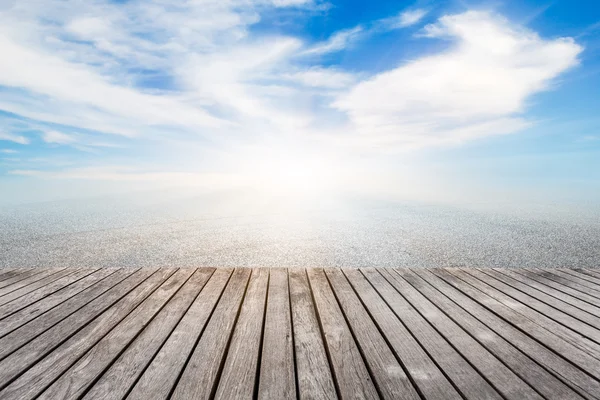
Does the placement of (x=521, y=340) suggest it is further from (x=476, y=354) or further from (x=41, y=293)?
(x=41, y=293)

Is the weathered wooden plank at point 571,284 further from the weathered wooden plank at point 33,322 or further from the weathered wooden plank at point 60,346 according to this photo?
the weathered wooden plank at point 33,322

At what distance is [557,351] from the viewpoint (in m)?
1.96

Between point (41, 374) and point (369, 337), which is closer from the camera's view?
point (41, 374)

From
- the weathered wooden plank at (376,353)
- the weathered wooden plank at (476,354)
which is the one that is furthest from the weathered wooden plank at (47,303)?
the weathered wooden plank at (476,354)

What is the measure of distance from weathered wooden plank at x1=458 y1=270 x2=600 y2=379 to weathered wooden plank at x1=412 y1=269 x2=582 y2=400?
0.22 m

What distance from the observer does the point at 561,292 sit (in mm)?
3061

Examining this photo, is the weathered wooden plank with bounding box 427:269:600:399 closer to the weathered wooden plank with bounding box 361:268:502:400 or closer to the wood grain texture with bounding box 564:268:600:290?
the weathered wooden plank with bounding box 361:268:502:400

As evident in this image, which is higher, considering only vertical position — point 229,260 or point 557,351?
point 557,351

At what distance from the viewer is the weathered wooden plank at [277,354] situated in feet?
5.11

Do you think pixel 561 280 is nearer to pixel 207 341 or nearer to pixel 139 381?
pixel 207 341

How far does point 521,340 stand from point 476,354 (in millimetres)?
447

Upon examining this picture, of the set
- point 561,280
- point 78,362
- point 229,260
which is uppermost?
point 78,362

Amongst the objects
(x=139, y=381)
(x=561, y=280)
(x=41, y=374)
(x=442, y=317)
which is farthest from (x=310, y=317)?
(x=561, y=280)

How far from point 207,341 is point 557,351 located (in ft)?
7.07
